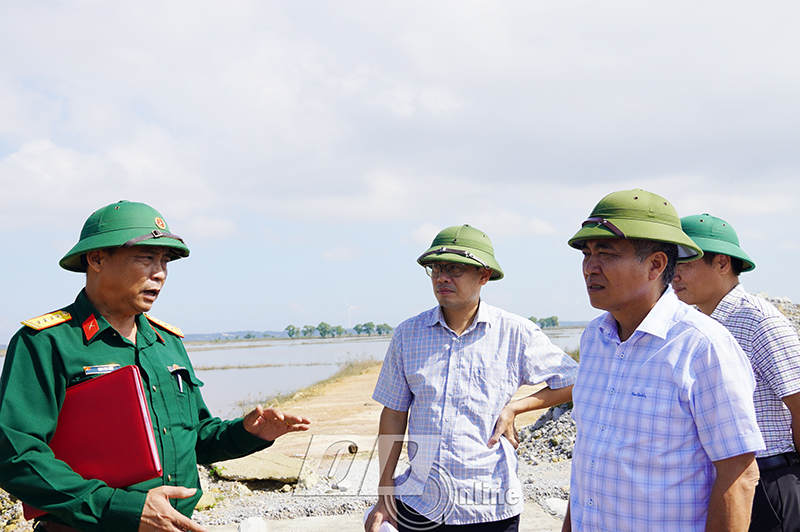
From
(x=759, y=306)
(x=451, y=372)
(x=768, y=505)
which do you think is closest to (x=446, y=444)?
(x=451, y=372)

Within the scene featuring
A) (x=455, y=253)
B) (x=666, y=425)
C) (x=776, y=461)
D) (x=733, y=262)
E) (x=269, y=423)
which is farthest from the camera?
(x=455, y=253)

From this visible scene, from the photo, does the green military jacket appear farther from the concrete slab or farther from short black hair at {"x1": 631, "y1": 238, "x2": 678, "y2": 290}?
the concrete slab

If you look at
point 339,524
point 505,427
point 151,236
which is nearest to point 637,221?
point 505,427

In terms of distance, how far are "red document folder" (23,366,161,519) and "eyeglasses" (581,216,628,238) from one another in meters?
1.90

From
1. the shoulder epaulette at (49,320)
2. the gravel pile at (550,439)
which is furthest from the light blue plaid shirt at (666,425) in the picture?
the gravel pile at (550,439)

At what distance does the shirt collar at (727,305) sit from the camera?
118 inches

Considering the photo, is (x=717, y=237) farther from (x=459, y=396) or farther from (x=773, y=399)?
(x=459, y=396)

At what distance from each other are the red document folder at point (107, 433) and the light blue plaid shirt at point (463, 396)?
4.60 ft

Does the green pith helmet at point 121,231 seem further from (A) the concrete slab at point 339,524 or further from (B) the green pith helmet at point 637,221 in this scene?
(A) the concrete slab at point 339,524

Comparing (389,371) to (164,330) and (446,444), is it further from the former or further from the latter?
(164,330)

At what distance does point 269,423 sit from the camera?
2840 millimetres

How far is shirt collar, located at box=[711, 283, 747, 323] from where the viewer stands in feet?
9.80

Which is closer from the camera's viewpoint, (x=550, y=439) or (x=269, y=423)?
(x=269, y=423)

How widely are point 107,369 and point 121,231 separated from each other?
23.0 inches
